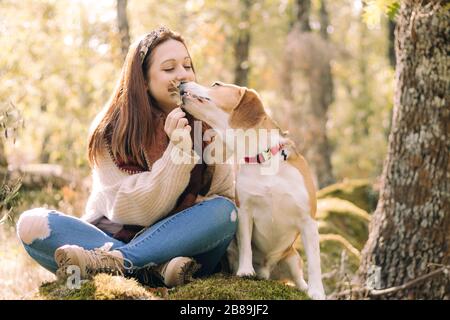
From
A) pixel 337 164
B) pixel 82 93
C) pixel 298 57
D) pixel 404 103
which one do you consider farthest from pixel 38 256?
pixel 337 164

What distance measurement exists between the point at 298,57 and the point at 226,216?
11299 millimetres

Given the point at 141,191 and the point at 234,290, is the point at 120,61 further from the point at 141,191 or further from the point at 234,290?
the point at 234,290

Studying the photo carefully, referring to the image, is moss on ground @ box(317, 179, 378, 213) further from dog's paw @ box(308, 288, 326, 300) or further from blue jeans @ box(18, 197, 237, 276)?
blue jeans @ box(18, 197, 237, 276)

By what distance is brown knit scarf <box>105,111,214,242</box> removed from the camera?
3.84 metres

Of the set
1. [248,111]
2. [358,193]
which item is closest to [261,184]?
[248,111]

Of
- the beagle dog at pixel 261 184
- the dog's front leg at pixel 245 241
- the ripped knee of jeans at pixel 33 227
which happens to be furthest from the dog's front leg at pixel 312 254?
the ripped knee of jeans at pixel 33 227

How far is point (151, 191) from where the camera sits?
12.1 feet

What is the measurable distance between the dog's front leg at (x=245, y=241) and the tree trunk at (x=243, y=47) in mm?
11979

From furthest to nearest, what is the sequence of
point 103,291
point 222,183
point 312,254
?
point 222,183 → point 312,254 → point 103,291

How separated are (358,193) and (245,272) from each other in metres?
5.68

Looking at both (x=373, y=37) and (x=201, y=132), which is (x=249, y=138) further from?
(x=373, y=37)

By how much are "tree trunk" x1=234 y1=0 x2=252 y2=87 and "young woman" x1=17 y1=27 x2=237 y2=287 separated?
1156 cm

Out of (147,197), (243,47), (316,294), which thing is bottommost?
(316,294)

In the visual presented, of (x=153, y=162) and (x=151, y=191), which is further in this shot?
(x=153, y=162)
